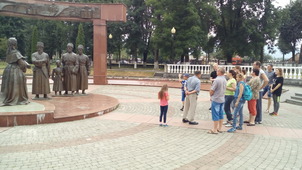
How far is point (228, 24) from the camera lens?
36.7m

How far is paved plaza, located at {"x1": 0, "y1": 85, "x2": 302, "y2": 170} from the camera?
184 inches

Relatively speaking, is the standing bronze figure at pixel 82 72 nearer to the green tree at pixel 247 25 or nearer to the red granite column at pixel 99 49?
the red granite column at pixel 99 49

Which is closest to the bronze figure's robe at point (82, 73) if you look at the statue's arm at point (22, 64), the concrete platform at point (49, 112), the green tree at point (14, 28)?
the concrete platform at point (49, 112)

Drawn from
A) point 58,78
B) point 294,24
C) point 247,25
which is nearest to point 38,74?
point 58,78

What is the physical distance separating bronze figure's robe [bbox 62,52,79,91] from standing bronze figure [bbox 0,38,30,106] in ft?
9.78

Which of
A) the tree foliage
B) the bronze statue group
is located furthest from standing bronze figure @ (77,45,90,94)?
the tree foliage

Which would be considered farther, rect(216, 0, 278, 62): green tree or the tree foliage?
the tree foliage

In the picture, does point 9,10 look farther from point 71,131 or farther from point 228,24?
point 228,24

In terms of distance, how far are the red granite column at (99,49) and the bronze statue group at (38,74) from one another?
246 inches

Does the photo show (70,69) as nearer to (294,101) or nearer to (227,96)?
(227,96)

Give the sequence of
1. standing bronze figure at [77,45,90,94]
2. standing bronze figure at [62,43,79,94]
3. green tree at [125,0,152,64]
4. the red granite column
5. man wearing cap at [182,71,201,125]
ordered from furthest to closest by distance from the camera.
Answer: green tree at [125,0,152,64]
the red granite column
standing bronze figure at [77,45,90,94]
standing bronze figure at [62,43,79,94]
man wearing cap at [182,71,201,125]

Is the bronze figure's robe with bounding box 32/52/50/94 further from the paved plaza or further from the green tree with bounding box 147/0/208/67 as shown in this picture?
the green tree with bounding box 147/0/208/67

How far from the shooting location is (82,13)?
17.5 m

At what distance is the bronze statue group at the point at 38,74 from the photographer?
823cm
